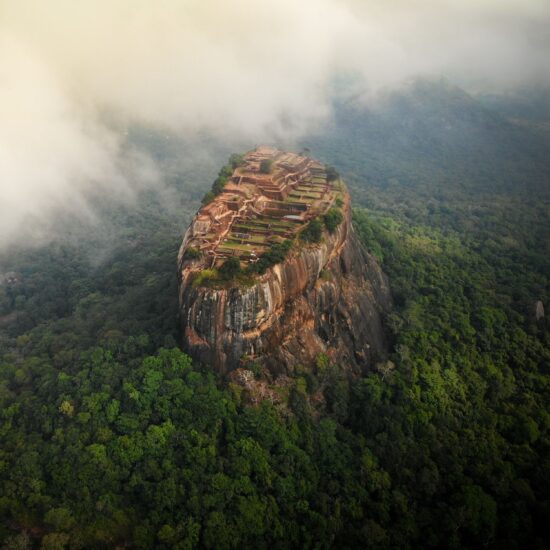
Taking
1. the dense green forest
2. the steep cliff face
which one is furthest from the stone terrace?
the dense green forest

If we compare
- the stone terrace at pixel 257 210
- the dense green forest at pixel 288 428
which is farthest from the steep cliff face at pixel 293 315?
the stone terrace at pixel 257 210

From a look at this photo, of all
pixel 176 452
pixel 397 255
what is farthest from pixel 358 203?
pixel 176 452

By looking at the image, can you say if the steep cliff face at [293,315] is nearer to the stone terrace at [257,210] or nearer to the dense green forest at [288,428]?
the dense green forest at [288,428]

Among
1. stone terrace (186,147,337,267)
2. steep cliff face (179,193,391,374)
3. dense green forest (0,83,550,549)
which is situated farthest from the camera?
stone terrace (186,147,337,267)

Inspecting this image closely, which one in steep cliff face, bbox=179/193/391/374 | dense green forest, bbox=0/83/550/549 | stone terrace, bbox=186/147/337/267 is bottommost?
dense green forest, bbox=0/83/550/549

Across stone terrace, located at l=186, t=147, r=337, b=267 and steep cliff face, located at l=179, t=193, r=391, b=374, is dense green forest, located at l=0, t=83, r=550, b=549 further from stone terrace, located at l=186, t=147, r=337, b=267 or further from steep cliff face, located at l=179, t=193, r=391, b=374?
stone terrace, located at l=186, t=147, r=337, b=267
